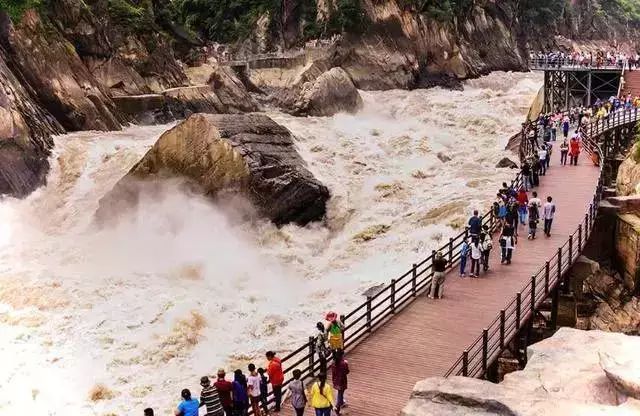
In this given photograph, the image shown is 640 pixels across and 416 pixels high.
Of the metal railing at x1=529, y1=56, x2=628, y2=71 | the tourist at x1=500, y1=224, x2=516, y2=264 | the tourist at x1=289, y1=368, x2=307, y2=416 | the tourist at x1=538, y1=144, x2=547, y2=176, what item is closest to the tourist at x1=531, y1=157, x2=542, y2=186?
the tourist at x1=538, y1=144, x2=547, y2=176

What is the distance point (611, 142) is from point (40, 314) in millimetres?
29244

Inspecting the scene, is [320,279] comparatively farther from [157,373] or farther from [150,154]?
Answer: [150,154]

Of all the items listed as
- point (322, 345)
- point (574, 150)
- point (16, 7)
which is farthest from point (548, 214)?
point (16, 7)

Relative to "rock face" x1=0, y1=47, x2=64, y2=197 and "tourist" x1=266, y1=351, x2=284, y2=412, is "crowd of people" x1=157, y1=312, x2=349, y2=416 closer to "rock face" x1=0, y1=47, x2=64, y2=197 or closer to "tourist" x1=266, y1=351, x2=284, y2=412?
"tourist" x1=266, y1=351, x2=284, y2=412

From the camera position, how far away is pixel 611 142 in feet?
117

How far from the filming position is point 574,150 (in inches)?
1128

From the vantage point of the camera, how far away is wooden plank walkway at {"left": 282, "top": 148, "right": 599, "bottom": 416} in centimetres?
1260

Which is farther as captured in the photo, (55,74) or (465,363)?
(55,74)

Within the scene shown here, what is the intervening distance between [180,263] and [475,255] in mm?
10602

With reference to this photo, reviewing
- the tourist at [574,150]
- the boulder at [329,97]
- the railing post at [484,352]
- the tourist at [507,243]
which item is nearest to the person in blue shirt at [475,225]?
the tourist at [507,243]

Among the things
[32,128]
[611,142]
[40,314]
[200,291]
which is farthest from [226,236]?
[611,142]

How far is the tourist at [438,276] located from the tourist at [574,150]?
1461 cm

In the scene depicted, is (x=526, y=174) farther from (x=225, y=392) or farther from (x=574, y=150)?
(x=225, y=392)

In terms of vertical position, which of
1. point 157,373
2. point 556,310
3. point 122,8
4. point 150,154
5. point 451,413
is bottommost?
point 157,373
